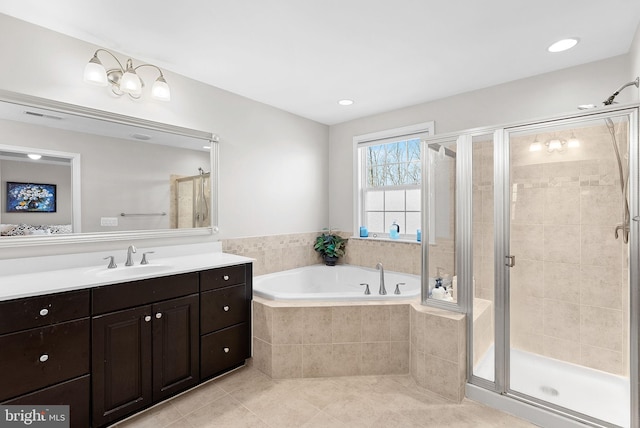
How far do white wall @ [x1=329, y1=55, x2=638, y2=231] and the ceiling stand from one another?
0.32 ft

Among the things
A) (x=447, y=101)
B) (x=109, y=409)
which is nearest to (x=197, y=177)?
(x=109, y=409)

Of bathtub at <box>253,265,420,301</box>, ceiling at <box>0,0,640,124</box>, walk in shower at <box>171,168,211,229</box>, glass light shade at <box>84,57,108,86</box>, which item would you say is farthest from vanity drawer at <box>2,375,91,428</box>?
ceiling at <box>0,0,640,124</box>

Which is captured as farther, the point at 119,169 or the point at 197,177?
the point at 197,177

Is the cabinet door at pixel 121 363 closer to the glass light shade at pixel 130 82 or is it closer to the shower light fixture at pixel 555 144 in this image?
the glass light shade at pixel 130 82

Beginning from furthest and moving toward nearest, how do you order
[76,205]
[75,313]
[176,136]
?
[176,136], [76,205], [75,313]

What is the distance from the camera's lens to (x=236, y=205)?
3.03m

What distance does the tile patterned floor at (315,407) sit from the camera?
1873 millimetres

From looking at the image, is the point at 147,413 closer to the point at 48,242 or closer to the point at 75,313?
the point at 75,313

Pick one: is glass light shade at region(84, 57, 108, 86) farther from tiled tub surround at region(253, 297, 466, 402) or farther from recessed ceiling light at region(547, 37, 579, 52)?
recessed ceiling light at region(547, 37, 579, 52)

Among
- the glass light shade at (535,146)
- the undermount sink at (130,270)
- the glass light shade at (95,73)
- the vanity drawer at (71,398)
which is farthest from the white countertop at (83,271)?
the glass light shade at (535,146)

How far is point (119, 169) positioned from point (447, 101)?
3.04 meters

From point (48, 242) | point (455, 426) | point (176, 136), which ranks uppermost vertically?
point (176, 136)

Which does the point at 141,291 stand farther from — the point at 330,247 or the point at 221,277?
the point at 330,247
